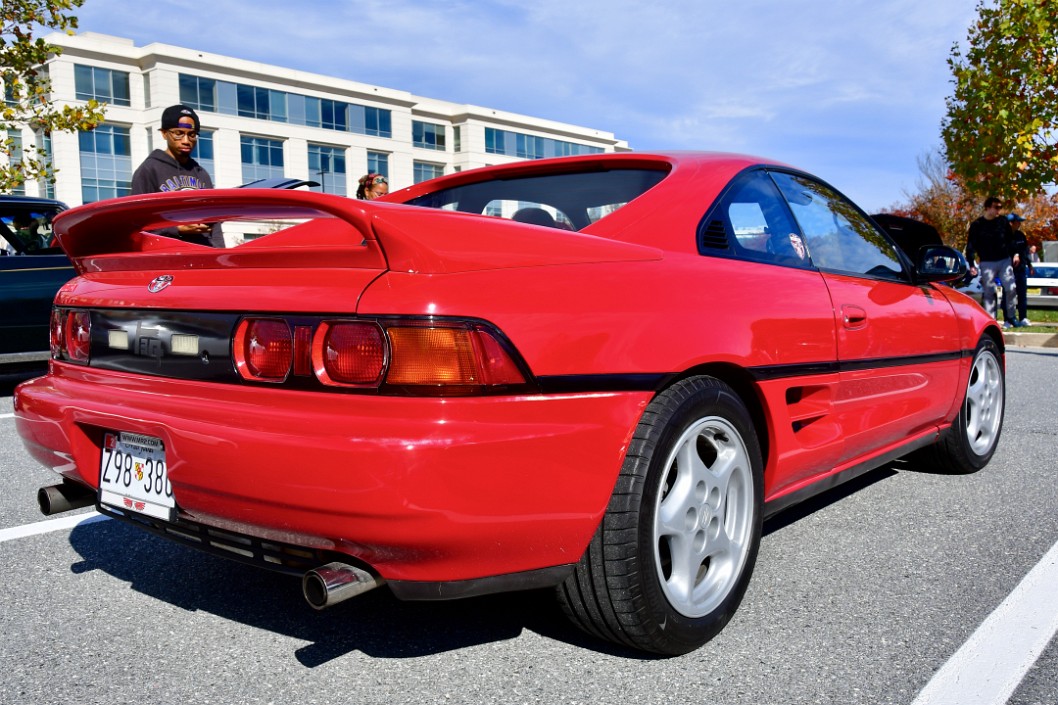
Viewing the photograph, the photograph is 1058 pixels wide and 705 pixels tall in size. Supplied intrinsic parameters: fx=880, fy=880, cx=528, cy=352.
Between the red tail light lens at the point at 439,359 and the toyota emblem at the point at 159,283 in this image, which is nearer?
the red tail light lens at the point at 439,359

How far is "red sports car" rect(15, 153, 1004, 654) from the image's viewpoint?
1.80 meters

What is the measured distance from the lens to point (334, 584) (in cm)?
179

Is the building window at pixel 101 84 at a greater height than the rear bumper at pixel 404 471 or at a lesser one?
greater

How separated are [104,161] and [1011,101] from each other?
44.6 m

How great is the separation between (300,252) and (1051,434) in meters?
4.83

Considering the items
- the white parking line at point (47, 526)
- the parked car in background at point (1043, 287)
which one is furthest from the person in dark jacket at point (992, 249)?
the white parking line at point (47, 526)

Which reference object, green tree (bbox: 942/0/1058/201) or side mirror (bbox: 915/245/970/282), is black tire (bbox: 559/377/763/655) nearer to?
side mirror (bbox: 915/245/970/282)

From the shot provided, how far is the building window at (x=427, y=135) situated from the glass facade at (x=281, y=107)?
309 centimetres

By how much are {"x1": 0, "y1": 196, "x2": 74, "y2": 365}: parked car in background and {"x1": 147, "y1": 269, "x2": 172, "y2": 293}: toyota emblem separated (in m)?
5.07

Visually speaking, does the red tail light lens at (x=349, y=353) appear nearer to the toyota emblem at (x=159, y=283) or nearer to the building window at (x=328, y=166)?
the toyota emblem at (x=159, y=283)

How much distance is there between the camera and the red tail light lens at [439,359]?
5.90 ft

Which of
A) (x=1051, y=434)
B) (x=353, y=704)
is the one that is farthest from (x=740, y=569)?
(x=1051, y=434)

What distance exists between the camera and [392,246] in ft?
6.06

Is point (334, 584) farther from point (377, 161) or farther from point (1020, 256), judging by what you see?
point (377, 161)
